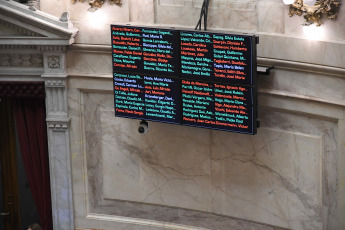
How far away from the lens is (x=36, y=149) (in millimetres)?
12383

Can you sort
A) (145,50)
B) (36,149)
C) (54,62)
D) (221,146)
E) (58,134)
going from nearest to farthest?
(145,50) < (221,146) < (54,62) < (58,134) < (36,149)

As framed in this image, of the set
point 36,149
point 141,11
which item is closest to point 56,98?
point 36,149

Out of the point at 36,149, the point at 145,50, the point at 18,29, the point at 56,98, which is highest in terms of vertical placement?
the point at 18,29

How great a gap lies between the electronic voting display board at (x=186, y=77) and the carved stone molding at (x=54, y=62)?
1.00m

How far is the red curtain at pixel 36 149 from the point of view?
12.2 m

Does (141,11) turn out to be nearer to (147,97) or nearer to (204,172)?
(147,97)

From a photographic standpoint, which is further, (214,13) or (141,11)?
(141,11)

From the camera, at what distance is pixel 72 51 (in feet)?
38.5

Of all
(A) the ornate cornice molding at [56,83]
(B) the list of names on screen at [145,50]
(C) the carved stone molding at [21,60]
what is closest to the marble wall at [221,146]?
(A) the ornate cornice molding at [56,83]

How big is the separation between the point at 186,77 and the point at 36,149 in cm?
282

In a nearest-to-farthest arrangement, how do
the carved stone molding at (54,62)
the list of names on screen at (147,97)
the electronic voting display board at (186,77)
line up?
the electronic voting display board at (186,77) < the list of names on screen at (147,97) < the carved stone molding at (54,62)

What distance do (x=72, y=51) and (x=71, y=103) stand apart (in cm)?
71

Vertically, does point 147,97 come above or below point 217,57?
below

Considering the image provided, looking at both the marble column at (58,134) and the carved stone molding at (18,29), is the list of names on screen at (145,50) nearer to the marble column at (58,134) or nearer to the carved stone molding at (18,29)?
the marble column at (58,134)
